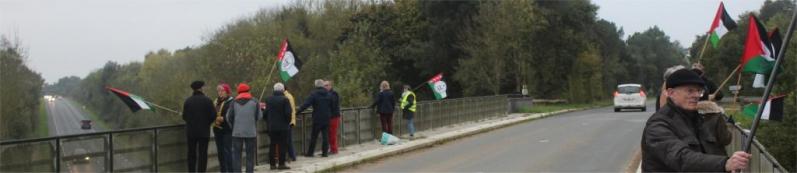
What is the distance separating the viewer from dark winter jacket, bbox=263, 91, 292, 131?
13.3 metres

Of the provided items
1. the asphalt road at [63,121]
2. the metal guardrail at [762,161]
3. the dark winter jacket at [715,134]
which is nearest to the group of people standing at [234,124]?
the metal guardrail at [762,161]

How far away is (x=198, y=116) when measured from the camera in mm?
11352

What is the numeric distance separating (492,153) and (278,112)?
18.5ft

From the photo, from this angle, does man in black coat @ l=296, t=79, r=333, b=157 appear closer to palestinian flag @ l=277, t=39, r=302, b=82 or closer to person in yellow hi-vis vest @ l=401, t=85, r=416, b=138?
palestinian flag @ l=277, t=39, r=302, b=82

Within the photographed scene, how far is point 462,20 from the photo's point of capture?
2240 inches

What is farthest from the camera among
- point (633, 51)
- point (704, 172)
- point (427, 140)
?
point (633, 51)

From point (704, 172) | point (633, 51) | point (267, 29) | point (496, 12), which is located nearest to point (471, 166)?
point (704, 172)

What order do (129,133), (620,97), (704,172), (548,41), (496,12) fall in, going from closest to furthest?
(704,172) → (129,133) → (620,97) → (496,12) → (548,41)

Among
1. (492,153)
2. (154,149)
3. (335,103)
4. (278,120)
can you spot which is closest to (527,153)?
(492,153)

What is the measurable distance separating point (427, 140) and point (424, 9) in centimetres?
4210

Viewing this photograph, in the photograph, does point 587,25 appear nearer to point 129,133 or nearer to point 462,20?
point 462,20

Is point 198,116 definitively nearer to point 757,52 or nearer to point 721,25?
point 757,52

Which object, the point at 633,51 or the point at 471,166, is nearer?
the point at 471,166

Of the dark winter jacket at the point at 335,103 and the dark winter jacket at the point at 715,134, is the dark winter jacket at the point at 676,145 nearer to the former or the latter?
the dark winter jacket at the point at 715,134
